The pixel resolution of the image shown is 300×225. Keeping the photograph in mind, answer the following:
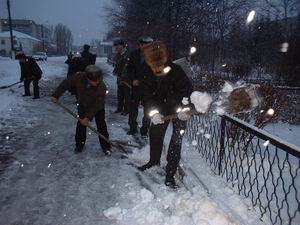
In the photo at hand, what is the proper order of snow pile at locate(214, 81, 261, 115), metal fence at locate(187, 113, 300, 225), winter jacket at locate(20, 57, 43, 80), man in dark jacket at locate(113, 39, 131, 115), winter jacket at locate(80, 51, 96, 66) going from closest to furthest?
1. metal fence at locate(187, 113, 300, 225)
2. snow pile at locate(214, 81, 261, 115)
3. man in dark jacket at locate(113, 39, 131, 115)
4. winter jacket at locate(80, 51, 96, 66)
5. winter jacket at locate(20, 57, 43, 80)

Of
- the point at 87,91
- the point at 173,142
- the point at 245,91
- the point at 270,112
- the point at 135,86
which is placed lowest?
the point at 270,112

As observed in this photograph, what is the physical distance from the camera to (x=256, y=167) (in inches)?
201

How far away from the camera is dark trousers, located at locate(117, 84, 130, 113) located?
868 centimetres

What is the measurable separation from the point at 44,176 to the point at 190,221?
94.0 inches

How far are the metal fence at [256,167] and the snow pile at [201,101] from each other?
0.44 m

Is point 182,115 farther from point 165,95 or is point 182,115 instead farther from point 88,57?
point 88,57

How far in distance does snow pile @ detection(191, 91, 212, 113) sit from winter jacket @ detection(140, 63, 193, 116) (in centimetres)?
27

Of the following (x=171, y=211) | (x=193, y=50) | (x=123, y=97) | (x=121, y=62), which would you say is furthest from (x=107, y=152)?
(x=193, y=50)

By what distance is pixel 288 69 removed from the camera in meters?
18.7

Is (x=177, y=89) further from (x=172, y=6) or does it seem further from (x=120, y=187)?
(x=172, y=6)

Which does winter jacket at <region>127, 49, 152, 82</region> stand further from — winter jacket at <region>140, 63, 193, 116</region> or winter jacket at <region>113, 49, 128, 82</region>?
winter jacket at <region>140, 63, 193, 116</region>

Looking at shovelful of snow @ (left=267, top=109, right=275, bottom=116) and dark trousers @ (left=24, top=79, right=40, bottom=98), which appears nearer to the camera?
shovelful of snow @ (left=267, top=109, right=275, bottom=116)

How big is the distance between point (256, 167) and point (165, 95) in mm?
1683

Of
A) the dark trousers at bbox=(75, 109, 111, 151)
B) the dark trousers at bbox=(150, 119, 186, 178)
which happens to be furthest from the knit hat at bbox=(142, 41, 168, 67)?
the dark trousers at bbox=(75, 109, 111, 151)
